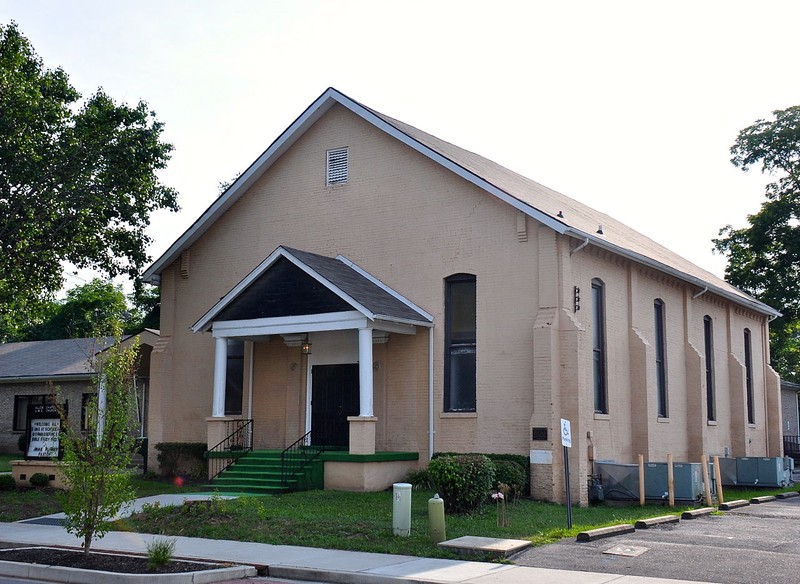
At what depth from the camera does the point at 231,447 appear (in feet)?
77.7

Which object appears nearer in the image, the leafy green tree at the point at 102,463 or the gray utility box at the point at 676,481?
the leafy green tree at the point at 102,463

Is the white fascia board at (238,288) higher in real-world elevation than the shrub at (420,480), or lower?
higher

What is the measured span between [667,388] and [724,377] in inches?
244

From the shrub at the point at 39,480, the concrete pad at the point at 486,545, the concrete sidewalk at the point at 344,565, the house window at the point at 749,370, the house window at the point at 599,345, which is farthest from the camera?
the house window at the point at 749,370

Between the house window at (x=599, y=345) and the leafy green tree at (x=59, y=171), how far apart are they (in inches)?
485

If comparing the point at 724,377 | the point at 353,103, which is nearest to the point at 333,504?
the point at 353,103

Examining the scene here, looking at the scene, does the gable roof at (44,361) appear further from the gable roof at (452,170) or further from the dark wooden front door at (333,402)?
the dark wooden front door at (333,402)

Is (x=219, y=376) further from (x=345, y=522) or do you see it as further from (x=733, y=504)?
(x=733, y=504)

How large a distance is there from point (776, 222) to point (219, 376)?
30.4 metres

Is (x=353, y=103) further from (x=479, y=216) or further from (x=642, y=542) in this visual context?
(x=642, y=542)

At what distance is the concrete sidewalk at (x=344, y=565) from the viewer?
11.7 metres

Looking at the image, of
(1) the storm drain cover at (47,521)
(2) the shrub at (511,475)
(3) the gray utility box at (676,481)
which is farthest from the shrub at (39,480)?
(3) the gray utility box at (676,481)

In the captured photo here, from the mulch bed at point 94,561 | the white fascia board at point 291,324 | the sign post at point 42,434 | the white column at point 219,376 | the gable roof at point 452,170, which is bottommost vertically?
the mulch bed at point 94,561

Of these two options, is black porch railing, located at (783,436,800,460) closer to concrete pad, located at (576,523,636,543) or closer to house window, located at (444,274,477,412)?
house window, located at (444,274,477,412)
